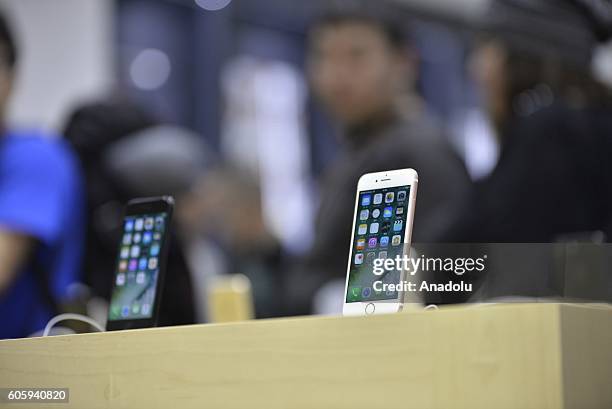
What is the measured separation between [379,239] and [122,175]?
1434 millimetres

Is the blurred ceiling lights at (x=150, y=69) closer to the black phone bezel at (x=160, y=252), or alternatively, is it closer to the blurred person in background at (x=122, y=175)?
the blurred person in background at (x=122, y=175)

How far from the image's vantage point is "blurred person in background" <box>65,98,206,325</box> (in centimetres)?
252

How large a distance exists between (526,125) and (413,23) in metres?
4.30

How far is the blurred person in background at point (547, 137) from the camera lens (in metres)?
2.32

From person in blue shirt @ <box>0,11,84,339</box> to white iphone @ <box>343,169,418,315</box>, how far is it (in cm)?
97

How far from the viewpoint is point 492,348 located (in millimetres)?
1004

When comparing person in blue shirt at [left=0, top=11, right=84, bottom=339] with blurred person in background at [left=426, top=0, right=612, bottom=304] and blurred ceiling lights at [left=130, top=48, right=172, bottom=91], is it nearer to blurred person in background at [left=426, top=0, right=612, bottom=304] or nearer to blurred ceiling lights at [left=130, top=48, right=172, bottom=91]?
blurred person in background at [left=426, top=0, right=612, bottom=304]

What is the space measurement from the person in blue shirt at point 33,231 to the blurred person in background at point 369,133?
2.04ft

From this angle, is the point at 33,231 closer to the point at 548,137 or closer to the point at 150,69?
the point at 548,137

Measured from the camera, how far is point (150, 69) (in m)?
5.56

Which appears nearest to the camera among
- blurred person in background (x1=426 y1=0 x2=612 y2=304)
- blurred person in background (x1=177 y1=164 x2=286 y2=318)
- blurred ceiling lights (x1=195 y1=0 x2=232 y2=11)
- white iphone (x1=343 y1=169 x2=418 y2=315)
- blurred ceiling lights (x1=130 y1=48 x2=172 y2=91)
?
white iphone (x1=343 y1=169 x2=418 y2=315)

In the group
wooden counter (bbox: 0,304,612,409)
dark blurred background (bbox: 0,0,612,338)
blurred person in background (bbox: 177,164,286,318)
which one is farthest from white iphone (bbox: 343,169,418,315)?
blurred person in background (bbox: 177,164,286,318)

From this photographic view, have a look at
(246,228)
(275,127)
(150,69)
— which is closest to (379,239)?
(246,228)

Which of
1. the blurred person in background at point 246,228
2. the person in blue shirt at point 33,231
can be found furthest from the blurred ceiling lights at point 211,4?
the person in blue shirt at point 33,231
